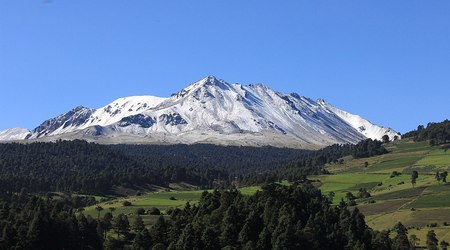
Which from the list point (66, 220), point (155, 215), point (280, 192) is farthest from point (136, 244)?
point (155, 215)

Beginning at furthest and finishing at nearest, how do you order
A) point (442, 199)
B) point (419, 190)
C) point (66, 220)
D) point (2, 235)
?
point (419, 190) < point (442, 199) < point (66, 220) < point (2, 235)

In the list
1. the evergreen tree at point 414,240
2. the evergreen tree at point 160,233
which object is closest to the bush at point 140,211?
the evergreen tree at point 160,233

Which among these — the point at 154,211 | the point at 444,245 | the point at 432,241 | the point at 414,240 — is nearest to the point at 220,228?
the point at 414,240

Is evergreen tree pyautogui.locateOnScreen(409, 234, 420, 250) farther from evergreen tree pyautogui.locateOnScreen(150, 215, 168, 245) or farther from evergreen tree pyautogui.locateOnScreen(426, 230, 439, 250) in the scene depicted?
evergreen tree pyautogui.locateOnScreen(150, 215, 168, 245)

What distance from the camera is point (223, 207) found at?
14075cm

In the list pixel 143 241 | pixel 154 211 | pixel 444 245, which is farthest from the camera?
pixel 154 211

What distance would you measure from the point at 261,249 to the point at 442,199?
Result: 77138mm

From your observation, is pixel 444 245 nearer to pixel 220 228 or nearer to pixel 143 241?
pixel 220 228

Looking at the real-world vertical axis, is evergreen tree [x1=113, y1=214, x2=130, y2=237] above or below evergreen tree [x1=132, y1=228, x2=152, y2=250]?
above

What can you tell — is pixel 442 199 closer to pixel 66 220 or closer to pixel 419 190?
pixel 419 190

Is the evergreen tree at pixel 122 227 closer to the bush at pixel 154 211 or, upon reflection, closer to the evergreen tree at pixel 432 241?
the bush at pixel 154 211

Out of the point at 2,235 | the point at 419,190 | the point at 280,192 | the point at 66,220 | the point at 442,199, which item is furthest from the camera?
the point at 419,190

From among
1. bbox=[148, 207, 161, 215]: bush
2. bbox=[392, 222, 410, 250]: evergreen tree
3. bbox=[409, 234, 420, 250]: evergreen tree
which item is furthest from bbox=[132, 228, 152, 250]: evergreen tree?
bbox=[409, 234, 420, 250]: evergreen tree

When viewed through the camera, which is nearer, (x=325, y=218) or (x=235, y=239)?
(x=235, y=239)
